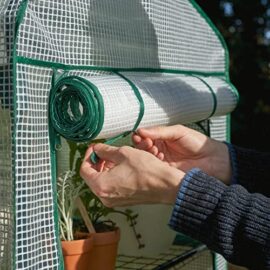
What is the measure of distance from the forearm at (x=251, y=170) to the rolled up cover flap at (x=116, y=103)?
15cm

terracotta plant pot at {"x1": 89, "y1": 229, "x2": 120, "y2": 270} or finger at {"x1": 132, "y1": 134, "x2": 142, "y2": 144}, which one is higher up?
finger at {"x1": 132, "y1": 134, "x2": 142, "y2": 144}

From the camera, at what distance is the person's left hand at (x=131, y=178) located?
1.06 meters

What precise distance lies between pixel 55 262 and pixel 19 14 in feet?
1.42

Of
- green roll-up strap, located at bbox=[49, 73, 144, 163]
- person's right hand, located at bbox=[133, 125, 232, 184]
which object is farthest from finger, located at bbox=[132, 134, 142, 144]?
green roll-up strap, located at bbox=[49, 73, 144, 163]

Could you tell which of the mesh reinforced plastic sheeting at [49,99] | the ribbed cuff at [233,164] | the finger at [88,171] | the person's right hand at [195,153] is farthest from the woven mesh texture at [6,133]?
the ribbed cuff at [233,164]

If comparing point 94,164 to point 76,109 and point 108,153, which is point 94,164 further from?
point 76,109

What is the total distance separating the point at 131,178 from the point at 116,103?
0.15 meters

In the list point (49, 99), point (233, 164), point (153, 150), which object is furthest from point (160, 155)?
point (49, 99)

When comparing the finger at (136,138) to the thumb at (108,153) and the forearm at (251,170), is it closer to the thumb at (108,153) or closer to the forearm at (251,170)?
the thumb at (108,153)

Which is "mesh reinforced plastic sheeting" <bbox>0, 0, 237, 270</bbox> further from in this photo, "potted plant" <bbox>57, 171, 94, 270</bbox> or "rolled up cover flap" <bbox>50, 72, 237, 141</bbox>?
"potted plant" <bbox>57, 171, 94, 270</bbox>

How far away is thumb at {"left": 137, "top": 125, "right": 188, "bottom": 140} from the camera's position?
1.18m

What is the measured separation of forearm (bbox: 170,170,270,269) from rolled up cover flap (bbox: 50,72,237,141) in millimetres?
165

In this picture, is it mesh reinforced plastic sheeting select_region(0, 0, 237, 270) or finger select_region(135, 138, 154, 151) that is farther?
finger select_region(135, 138, 154, 151)

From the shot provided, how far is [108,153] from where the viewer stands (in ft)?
3.57
